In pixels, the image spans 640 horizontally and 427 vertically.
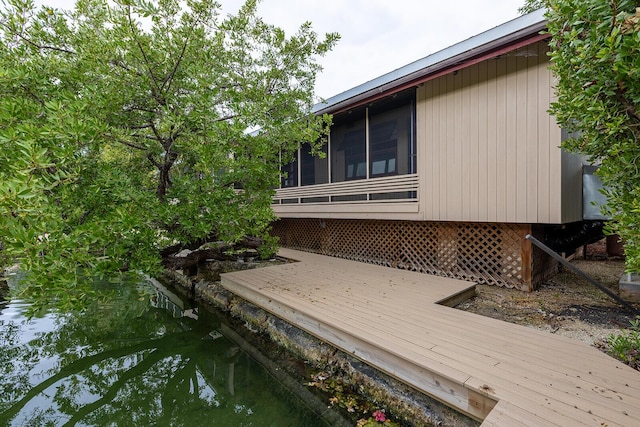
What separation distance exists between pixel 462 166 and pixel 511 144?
0.76 m

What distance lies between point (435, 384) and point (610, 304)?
342cm

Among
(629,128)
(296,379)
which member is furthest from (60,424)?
(629,128)

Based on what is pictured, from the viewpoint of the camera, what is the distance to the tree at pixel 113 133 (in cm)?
256

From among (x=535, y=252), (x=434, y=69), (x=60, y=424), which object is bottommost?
(x=60, y=424)

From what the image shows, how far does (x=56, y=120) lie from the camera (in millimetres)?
2623

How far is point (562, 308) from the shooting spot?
3.81 meters

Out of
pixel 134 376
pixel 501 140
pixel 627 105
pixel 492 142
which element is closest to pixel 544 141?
pixel 501 140

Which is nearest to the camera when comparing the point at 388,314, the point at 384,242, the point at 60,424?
the point at 60,424

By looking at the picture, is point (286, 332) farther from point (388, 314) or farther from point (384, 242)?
point (384, 242)

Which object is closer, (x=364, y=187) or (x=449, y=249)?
(x=449, y=249)

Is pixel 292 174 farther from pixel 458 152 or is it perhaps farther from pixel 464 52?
pixel 464 52

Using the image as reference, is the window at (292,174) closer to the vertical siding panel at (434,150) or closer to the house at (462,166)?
the house at (462,166)

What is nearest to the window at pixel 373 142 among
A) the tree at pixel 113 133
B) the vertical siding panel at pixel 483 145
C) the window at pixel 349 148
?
the window at pixel 349 148

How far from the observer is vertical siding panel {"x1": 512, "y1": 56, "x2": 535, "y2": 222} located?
428 centimetres
